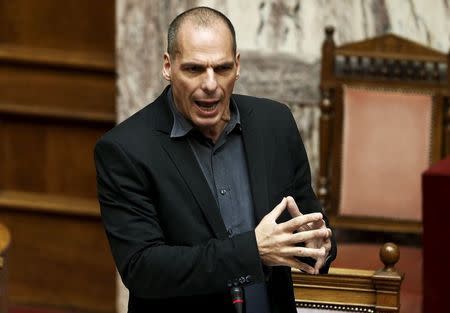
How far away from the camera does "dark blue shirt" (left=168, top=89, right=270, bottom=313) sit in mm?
2840

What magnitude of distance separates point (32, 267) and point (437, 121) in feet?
7.25

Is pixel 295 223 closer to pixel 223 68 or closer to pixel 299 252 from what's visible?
pixel 299 252

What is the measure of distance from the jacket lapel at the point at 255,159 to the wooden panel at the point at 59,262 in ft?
10.7

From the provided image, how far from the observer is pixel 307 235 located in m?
2.66

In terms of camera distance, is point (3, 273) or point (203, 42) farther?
point (3, 273)

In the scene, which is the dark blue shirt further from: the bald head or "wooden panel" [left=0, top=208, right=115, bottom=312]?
"wooden panel" [left=0, top=208, right=115, bottom=312]

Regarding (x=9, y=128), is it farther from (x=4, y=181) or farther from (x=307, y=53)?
(x=307, y=53)

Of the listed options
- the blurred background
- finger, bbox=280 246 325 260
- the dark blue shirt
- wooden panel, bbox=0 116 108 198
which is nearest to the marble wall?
the blurred background

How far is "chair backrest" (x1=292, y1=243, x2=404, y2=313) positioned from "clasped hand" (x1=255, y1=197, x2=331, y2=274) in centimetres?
70

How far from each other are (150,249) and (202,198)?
0.17 m

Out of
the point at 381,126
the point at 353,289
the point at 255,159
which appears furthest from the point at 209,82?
the point at 381,126

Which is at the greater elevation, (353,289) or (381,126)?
(381,126)

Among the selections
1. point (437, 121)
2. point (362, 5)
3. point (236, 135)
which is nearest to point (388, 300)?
point (236, 135)

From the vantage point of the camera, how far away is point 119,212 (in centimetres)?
277
